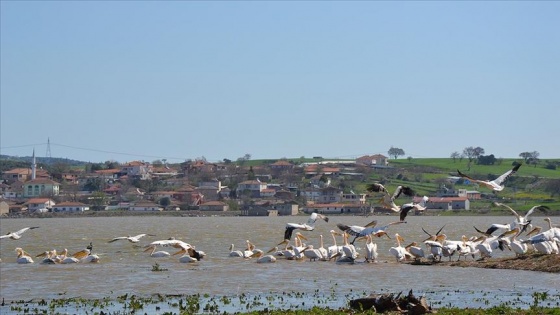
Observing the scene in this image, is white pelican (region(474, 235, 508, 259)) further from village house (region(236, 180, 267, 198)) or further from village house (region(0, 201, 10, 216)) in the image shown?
village house (region(236, 180, 267, 198))

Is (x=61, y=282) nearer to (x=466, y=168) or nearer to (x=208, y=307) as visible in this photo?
(x=208, y=307)

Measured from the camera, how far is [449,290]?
20.1 metres

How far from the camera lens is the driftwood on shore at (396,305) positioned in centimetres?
1542

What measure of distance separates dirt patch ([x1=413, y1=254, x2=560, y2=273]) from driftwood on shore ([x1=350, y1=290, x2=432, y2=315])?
27.7ft

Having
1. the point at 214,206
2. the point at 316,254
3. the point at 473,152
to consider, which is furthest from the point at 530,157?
the point at 316,254

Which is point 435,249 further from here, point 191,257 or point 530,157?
point 530,157

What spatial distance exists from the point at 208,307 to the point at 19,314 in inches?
131

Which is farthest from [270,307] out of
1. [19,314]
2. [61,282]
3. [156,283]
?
[61,282]

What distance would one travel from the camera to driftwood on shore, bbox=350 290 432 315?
15420 millimetres

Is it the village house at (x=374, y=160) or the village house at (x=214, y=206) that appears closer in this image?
the village house at (x=214, y=206)

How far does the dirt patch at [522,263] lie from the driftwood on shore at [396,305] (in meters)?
8.44

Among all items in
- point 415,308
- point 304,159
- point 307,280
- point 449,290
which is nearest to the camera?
point 415,308

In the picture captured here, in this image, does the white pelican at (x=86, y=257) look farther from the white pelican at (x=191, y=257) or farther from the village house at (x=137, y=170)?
the village house at (x=137, y=170)

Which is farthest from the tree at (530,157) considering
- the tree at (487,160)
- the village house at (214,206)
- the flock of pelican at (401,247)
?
the flock of pelican at (401,247)
